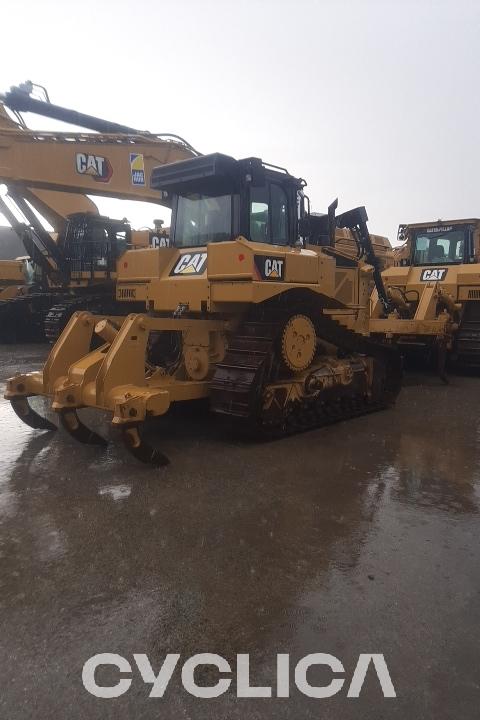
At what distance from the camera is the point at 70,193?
11055 mm

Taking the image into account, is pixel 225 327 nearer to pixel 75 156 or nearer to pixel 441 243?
pixel 75 156

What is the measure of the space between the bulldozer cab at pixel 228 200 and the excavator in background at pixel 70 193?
2.70 meters

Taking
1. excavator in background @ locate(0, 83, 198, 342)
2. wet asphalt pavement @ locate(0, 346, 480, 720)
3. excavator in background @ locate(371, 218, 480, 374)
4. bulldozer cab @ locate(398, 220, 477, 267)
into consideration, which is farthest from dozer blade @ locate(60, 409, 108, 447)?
bulldozer cab @ locate(398, 220, 477, 267)

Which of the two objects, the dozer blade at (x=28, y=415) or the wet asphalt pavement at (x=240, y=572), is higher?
the dozer blade at (x=28, y=415)

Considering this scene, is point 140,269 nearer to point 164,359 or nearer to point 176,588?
point 164,359

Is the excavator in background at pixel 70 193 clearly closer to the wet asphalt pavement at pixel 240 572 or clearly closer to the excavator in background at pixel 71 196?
the excavator in background at pixel 71 196

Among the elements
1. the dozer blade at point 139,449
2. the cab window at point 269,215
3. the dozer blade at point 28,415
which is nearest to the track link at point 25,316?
the dozer blade at point 28,415

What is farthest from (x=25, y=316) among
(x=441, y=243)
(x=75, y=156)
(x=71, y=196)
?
(x=441, y=243)

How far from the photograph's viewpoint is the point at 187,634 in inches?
102

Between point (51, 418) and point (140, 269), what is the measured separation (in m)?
2.12

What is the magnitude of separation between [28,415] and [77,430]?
909 mm

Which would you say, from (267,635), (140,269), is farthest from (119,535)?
(140,269)

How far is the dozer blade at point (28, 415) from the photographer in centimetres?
591

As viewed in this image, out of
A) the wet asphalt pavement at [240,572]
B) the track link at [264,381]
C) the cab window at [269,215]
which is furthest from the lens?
the cab window at [269,215]
